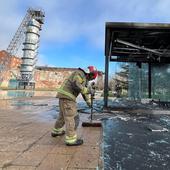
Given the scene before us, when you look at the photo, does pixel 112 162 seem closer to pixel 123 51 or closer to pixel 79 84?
pixel 79 84

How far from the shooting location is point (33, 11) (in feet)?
202

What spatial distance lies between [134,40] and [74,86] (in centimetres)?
888

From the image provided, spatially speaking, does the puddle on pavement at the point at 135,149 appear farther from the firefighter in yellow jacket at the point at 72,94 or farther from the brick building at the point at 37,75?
the brick building at the point at 37,75

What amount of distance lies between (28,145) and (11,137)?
871 millimetres

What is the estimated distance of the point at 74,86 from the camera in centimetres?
533

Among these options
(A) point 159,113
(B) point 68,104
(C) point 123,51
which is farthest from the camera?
(C) point 123,51

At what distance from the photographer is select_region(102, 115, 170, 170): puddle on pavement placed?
159 inches

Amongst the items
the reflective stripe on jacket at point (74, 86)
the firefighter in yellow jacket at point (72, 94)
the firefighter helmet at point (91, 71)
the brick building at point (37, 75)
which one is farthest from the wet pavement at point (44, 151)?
the brick building at point (37, 75)

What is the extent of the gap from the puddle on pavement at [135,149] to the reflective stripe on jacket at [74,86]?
3.78 feet

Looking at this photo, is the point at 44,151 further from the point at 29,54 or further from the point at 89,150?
the point at 29,54

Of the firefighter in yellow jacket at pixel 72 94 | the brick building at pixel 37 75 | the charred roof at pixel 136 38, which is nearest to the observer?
the firefighter in yellow jacket at pixel 72 94

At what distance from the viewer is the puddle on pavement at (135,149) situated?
13.3ft

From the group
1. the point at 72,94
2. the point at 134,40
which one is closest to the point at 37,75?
the point at 134,40

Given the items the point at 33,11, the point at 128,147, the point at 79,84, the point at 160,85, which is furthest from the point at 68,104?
the point at 33,11
